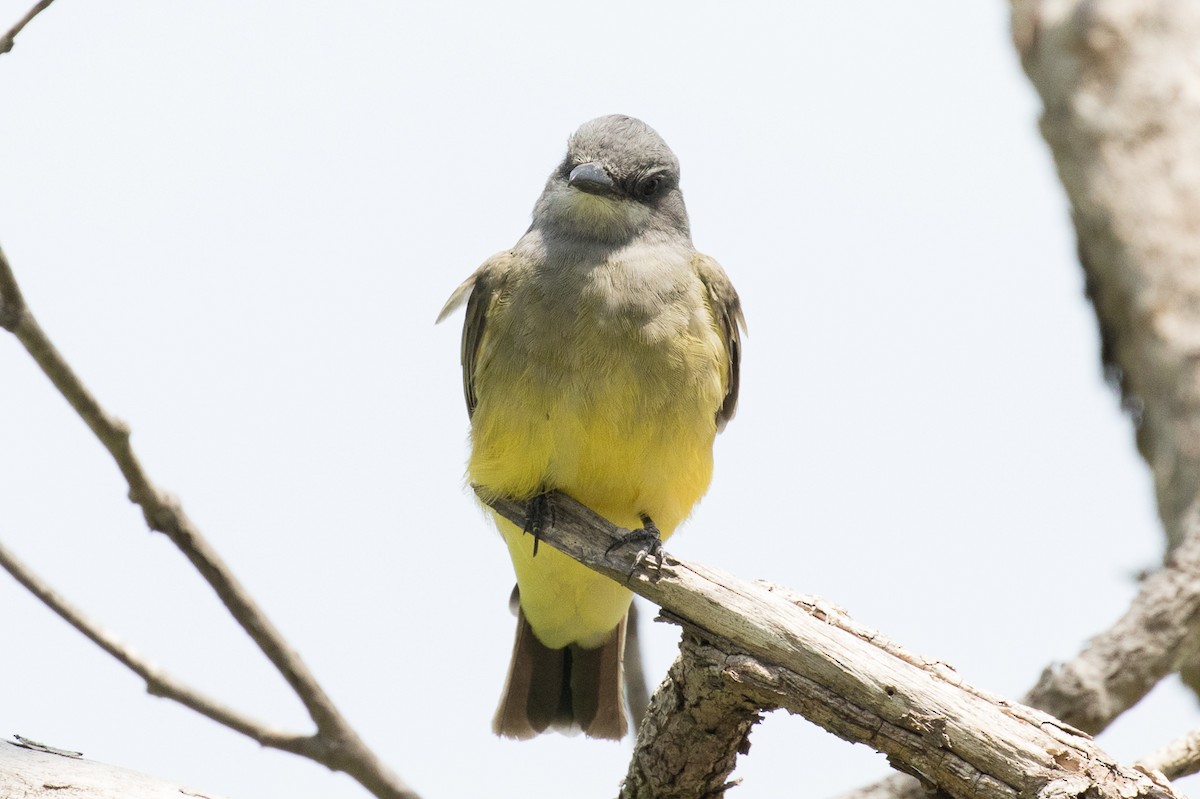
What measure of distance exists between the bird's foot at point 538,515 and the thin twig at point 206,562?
1000 mm

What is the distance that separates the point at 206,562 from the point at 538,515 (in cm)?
134

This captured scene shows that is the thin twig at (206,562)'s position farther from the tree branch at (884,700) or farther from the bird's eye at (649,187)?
the bird's eye at (649,187)

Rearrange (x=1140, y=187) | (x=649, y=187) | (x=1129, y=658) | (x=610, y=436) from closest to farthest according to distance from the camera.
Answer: (x=610, y=436) → (x=1129, y=658) → (x=649, y=187) → (x=1140, y=187)

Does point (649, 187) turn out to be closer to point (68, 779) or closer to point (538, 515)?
point (538, 515)

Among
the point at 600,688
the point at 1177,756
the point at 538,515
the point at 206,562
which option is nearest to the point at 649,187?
the point at 538,515

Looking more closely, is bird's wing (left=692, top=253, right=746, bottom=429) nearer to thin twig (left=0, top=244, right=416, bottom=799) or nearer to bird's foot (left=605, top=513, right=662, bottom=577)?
bird's foot (left=605, top=513, right=662, bottom=577)

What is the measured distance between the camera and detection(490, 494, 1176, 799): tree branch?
3775mm

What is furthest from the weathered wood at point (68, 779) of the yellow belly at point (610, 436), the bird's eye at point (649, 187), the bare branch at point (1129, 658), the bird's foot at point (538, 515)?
the bare branch at point (1129, 658)

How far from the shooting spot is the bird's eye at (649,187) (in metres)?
5.98

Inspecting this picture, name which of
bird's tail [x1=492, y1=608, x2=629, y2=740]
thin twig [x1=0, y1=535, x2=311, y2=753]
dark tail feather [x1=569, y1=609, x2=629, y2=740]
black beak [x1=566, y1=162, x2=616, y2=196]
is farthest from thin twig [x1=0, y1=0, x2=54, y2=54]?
dark tail feather [x1=569, y1=609, x2=629, y2=740]

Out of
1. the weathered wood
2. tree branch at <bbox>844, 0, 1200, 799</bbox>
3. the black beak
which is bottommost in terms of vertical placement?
the weathered wood

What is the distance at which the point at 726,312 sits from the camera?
5883mm

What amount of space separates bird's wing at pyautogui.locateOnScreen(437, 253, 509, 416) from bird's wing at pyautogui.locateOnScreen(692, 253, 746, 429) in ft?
2.89

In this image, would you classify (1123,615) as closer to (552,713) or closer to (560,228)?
(552,713)
